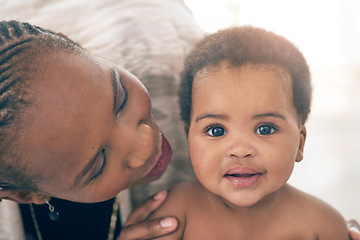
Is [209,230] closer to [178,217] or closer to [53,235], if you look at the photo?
[178,217]

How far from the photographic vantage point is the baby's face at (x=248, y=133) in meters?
0.77

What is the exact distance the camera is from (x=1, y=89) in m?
Result: 0.64

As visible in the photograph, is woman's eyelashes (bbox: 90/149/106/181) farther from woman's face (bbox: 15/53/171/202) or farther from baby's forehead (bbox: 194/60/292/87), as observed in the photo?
baby's forehead (bbox: 194/60/292/87)

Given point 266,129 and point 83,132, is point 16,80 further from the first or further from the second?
point 266,129

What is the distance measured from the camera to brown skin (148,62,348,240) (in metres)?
0.78

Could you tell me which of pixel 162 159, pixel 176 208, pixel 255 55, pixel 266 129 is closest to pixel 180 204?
pixel 176 208

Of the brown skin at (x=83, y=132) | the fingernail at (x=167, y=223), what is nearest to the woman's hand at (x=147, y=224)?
the fingernail at (x=167, y=223)

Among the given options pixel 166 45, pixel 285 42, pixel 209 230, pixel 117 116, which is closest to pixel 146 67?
pixel 166 45

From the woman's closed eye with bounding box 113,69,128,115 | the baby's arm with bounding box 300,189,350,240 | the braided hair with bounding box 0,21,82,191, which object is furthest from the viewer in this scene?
the baby's arm with bounding box 300,189,350,240

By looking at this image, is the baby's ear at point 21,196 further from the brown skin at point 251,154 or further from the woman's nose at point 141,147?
the brown skin at point 251,154

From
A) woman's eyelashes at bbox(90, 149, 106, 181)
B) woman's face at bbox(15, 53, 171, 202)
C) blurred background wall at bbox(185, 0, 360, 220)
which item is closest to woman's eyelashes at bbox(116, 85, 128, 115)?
woman's face at bbox(15, 53, 171, 202)

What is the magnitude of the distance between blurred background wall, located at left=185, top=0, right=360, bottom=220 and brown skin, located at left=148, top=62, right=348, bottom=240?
134cm

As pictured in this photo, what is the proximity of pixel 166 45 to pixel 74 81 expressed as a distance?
483mm

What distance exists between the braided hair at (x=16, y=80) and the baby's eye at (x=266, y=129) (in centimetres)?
49
